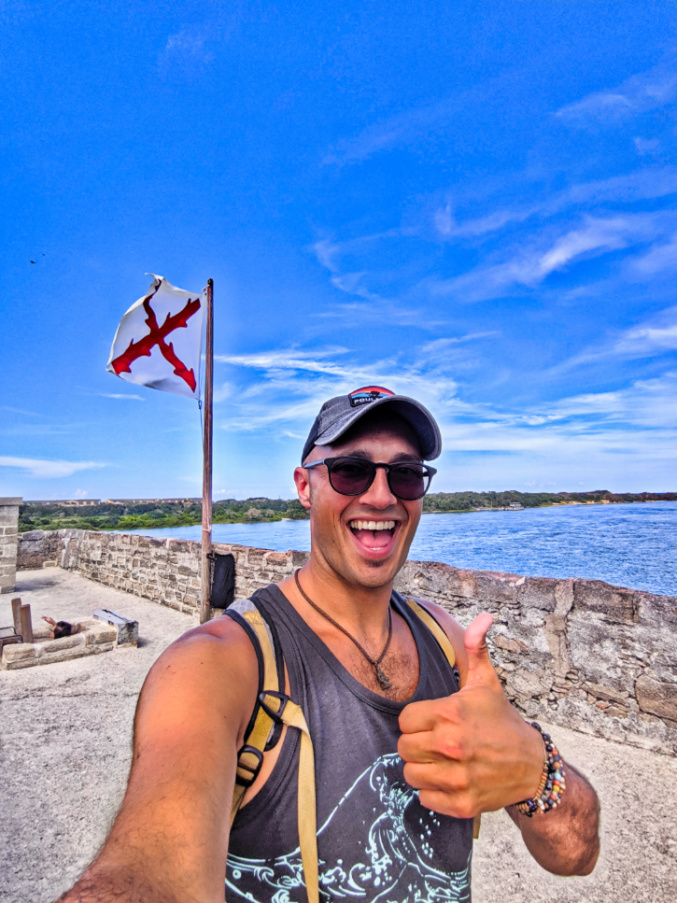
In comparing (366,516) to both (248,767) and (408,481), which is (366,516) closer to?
(408,481)

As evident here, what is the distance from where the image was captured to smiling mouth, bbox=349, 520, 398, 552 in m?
1.20

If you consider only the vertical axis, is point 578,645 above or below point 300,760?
below

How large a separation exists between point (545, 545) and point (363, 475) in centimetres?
884

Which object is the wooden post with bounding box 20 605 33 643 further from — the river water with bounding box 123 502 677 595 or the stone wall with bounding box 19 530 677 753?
the stone wall with bounding box 19 530 677 753

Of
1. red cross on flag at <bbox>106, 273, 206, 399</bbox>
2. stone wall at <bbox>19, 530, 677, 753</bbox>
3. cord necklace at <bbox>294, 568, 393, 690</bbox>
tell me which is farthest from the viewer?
red cross on flag at <bbox>106, 273, 206, 399</bbox>

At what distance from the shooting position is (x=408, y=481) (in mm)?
1271

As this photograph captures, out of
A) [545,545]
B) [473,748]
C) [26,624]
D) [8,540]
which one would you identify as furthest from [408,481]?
[8,540]

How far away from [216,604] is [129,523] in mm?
15797

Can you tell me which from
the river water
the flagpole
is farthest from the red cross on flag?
the river water

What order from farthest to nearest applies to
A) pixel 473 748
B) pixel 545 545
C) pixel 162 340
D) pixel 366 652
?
pixel 545 545 < pixel 162 340 < pixel 366 652 < pixel 473 748

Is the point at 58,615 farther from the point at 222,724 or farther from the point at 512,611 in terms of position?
the point at 222,724

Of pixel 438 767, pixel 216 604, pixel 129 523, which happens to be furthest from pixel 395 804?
pixel 129 523

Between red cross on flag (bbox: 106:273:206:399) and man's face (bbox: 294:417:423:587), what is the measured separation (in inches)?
202

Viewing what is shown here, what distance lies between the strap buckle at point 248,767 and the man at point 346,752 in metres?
0.02
